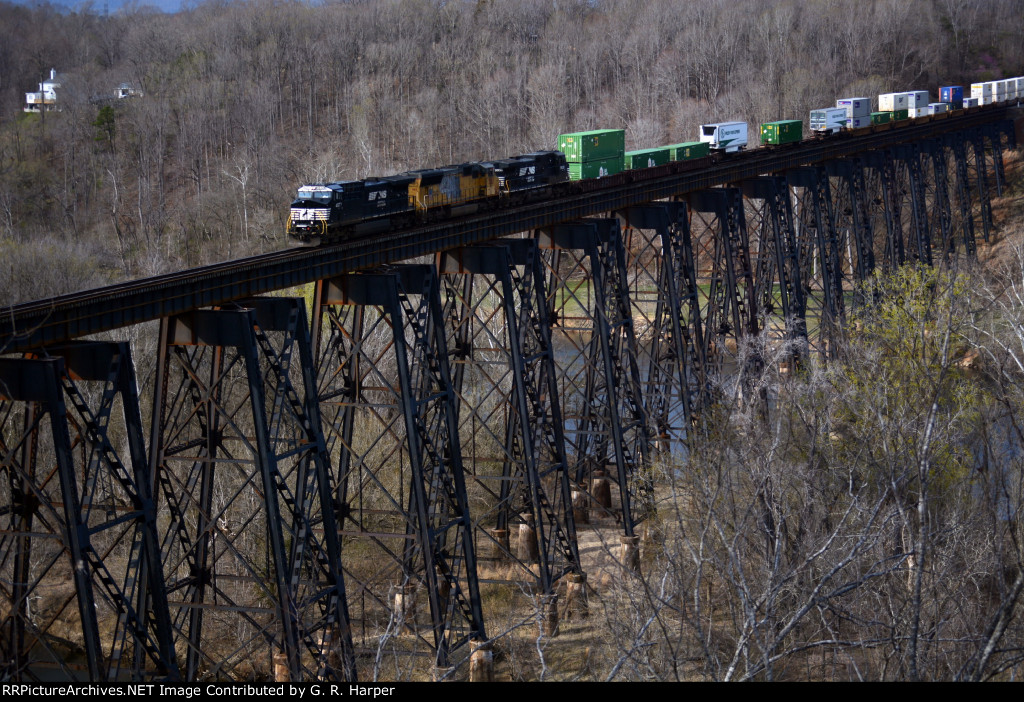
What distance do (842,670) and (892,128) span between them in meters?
41.2

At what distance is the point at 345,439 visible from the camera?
864 inches

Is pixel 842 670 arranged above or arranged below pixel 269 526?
below

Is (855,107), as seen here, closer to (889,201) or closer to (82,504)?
(889,201)

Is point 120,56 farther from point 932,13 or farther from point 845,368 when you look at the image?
point 845,368

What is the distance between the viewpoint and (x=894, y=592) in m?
13.7

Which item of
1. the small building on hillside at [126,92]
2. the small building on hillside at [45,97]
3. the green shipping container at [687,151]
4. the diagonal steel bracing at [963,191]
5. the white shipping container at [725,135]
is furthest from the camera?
the small building on hillside at [45,97]

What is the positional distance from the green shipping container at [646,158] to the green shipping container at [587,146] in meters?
0.73

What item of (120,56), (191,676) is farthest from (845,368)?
(120,56)

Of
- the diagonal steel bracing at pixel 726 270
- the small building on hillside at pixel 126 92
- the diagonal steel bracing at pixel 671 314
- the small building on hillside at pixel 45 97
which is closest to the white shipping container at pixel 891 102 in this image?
the diagonal steel bracing at pixel 726 270

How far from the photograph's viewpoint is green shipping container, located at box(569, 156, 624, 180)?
34.4m

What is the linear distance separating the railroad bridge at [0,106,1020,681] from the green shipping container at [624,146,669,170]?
28.4 inches

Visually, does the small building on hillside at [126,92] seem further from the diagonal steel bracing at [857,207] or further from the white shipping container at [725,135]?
the diagonal steel bracing at [857,207]

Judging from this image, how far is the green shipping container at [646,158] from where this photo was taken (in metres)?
36.5

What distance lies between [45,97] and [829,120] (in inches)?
2587
